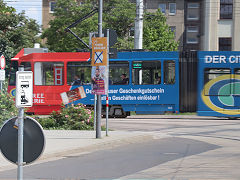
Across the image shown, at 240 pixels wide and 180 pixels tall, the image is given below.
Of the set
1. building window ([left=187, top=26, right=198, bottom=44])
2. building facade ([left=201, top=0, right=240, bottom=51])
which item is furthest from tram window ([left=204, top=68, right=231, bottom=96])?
building window ([left=187, top=26, right=198, bottom=44])

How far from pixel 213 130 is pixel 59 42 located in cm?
3200

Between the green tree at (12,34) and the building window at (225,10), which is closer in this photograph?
the green tree at (12,34)

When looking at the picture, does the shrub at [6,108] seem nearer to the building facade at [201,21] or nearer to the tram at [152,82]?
the tram at [152,82]

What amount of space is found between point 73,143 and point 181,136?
496 cm

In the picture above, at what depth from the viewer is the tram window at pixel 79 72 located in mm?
26281

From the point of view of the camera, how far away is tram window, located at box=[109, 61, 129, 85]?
25812 mm

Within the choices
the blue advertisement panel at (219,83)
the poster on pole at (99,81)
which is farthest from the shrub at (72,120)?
the blue advertisement panel at (219,83)

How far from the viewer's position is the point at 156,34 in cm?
4534

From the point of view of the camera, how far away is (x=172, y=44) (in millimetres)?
46562

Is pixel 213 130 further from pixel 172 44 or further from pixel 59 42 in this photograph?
pixel 59 42

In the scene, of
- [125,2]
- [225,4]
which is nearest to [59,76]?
[125,2]

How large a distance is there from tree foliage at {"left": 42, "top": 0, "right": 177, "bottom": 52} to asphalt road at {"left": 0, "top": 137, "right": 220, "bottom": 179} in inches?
1184

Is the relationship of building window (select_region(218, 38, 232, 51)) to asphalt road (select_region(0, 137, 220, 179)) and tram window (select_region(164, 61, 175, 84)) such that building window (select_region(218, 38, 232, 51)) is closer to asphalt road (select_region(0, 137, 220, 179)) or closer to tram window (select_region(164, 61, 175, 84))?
tram window (select_region(164, 61, 175, 84))

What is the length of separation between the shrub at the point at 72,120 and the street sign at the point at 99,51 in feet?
14.0
